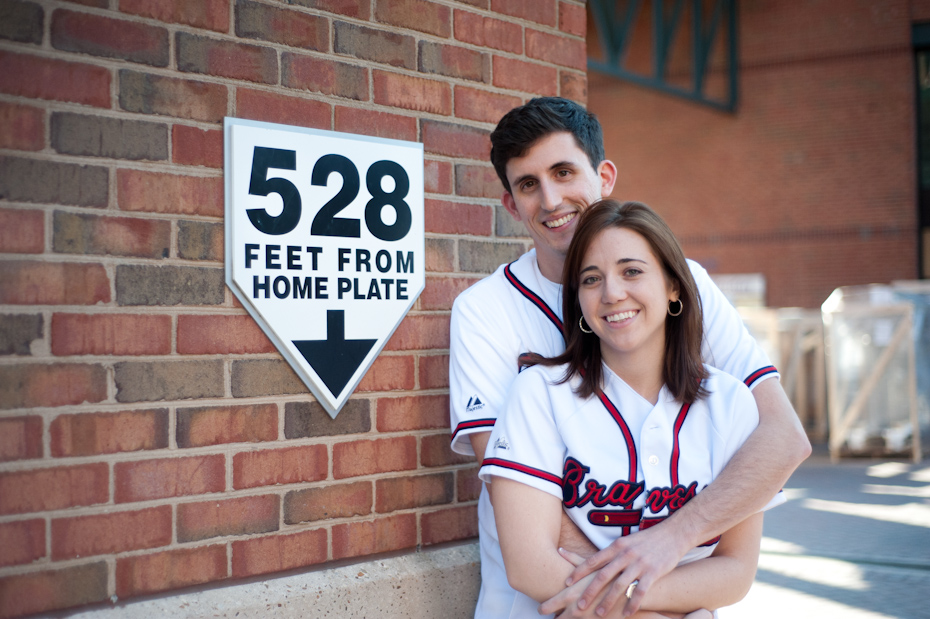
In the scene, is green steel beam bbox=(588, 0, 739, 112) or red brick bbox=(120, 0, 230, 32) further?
green steel beam bbox=(588, 0, 739, 112)

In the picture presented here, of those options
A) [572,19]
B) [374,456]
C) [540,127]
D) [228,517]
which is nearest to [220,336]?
[228,517]

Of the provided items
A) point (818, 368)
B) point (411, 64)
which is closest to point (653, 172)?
point (818, 368)

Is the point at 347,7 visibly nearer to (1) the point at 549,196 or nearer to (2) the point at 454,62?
(2) the point at 454,62

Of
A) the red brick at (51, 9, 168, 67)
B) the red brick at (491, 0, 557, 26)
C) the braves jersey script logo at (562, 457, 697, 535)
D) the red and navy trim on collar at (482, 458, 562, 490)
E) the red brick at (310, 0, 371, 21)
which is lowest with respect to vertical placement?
the braves jersey script logo at (562, 457, 697, 535)

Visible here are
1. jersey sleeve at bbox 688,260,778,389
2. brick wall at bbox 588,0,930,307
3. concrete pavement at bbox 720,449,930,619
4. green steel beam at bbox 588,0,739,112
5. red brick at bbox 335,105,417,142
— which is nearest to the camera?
jersey sleeve at bbox 688,260,778,389

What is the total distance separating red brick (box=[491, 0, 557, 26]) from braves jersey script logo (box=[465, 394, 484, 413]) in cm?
139

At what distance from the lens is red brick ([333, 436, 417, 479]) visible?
7.94 ft

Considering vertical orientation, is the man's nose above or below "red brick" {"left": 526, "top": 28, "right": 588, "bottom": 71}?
below

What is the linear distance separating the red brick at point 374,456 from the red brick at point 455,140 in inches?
37.5

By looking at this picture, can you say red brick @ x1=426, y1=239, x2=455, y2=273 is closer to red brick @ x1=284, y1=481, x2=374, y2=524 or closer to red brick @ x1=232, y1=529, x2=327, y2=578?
red brick @ x1=284, y1=481, x2=374, y2=524

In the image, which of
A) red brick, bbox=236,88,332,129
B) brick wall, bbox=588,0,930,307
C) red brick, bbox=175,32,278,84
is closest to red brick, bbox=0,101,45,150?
red brick, bbox=175,32,278,84

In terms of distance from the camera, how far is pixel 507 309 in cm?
243

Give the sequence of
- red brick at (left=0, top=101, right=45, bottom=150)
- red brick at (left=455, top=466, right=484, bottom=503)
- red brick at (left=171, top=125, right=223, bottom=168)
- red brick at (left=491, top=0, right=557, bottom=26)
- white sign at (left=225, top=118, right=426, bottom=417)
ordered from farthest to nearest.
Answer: red brick at (left=491, top=0, right=557, bottom=26) → red brick at (left=455, top=466, right=484, bottom=503) → white sign at (left=225, top=118, right=426, bottom=417) → red brick at (left=171, top=125, right=223, bottom=168) → red brick at (left=0, top=101, right=45, bottom=150)

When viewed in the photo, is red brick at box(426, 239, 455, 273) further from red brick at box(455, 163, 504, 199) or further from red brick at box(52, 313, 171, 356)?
red brick at box(52, 313, 171, 356)
